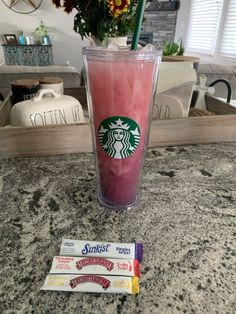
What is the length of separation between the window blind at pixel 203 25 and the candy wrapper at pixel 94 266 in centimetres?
407

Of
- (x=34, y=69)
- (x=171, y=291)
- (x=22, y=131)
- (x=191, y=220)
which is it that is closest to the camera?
(x=171, y=291)

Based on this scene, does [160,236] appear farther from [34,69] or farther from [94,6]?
[34,69]

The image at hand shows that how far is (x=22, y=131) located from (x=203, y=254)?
45cm

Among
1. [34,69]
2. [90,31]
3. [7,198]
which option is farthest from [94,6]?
[34,69]

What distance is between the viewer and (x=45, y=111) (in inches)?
25.0

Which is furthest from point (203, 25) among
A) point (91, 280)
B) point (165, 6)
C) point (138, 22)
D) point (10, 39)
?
point (91, 280)

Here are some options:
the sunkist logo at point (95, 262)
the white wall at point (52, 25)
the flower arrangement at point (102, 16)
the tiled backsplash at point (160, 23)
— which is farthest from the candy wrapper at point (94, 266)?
the tiled backsplash at point (160, 23)

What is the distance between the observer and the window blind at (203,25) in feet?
11.8

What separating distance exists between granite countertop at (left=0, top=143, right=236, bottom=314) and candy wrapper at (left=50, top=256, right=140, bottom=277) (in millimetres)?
13

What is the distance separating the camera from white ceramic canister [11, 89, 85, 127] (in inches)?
24.3

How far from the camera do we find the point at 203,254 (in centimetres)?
34

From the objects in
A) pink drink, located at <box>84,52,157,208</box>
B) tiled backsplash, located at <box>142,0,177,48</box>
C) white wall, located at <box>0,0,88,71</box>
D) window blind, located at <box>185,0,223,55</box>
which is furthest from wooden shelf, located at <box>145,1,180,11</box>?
pink drink, located at <box>84,52,157,208</box>

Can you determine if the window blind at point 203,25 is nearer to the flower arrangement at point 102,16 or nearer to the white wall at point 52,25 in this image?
the white wall at point 52,25

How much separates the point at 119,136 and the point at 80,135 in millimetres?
245
